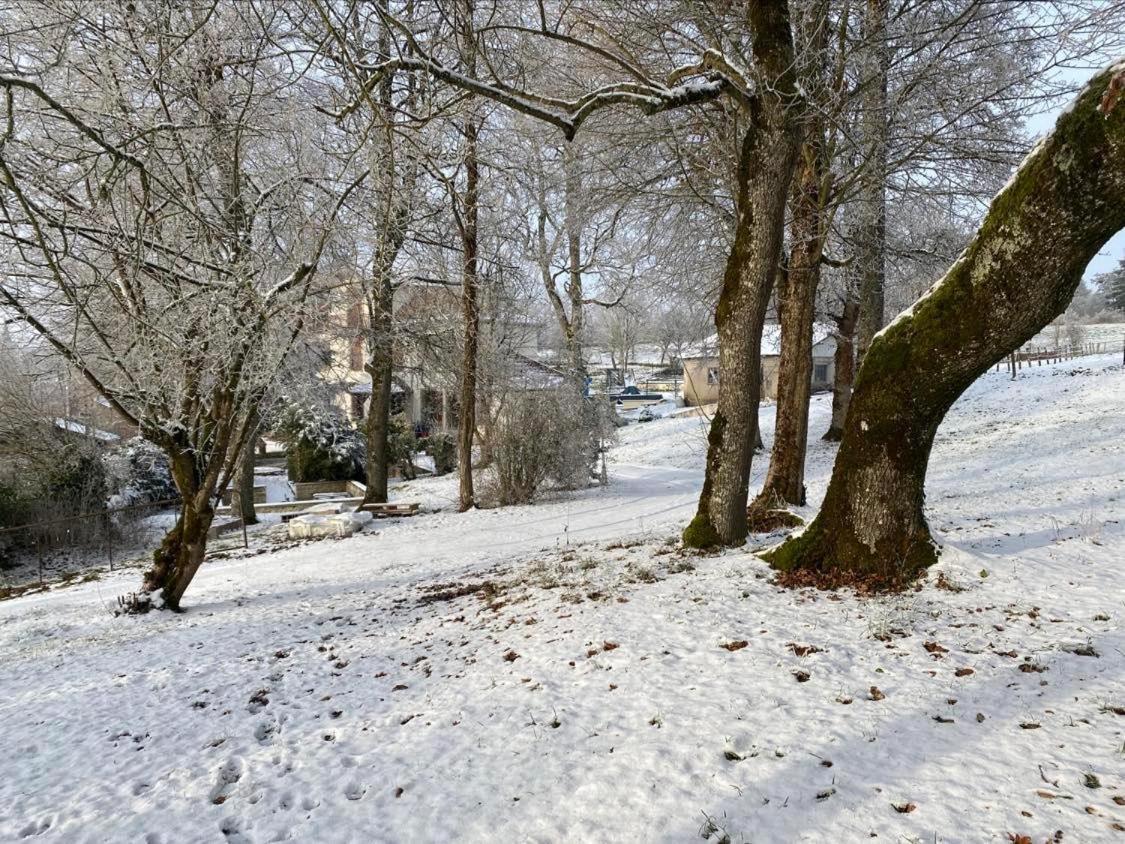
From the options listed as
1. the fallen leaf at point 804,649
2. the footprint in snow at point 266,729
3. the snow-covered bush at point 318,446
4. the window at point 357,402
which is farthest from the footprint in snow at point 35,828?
the window at point 357,402

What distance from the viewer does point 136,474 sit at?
50.2 ft

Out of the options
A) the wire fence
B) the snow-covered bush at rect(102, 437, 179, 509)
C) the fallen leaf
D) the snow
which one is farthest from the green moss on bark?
the snow

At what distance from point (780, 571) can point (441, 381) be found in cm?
1064

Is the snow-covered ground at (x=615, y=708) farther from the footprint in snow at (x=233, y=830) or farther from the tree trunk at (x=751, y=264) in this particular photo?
the tree trunk at (x=751, y=264)

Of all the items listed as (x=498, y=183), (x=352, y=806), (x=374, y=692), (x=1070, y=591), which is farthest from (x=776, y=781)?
(x=498, y=183)

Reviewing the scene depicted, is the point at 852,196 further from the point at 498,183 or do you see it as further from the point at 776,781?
the point at 776,781

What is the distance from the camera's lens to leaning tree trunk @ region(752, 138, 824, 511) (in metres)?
8.21

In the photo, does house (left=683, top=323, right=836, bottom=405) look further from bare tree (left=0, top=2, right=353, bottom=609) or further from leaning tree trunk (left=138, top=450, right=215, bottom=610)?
leaning tree trunk (left=138, top=450, right=215, bottom=610)

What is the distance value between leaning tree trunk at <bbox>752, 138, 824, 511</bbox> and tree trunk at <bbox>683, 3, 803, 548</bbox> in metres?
2.19

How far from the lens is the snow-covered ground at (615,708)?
7.68 ft

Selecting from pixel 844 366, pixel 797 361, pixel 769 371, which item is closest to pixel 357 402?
pixel 844 366

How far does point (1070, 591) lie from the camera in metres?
3.92

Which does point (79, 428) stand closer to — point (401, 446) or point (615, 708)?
point (401, 446)

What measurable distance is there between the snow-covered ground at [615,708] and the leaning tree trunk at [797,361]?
2193mm
